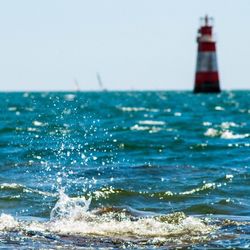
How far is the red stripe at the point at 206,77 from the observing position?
12419 centimetres

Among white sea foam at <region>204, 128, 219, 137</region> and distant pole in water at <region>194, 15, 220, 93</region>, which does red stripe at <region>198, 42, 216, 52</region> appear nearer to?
distant pole in water at <region>194, 15, 220, 93</region>

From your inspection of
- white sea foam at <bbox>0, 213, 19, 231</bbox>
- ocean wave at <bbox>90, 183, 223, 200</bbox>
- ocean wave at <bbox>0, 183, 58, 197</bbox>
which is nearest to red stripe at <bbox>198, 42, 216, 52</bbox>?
ocean wave at <bbox>90, 183, 223, 200</bbox>

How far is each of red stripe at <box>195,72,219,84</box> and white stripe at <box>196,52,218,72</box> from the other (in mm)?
1226

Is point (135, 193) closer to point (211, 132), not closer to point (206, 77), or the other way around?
point (211, 132)

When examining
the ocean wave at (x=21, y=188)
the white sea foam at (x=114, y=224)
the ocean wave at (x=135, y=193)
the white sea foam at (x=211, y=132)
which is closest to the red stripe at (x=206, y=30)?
the white sea foam at (x=211, y=132)

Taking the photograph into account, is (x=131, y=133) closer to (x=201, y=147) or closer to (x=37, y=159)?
(x=201, y=147)

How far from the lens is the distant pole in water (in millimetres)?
118000

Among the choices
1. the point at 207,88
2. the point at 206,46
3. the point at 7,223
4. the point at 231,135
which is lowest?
the point at 207,88

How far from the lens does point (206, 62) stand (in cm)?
12075

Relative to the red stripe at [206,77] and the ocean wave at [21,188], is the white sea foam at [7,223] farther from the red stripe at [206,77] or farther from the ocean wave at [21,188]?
the red stripe at [206,77]

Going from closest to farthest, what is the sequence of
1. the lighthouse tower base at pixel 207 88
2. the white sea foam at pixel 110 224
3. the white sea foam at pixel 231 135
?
the white sea foam at pixel 110 224, the white sea foam at pixel 231 135, the lighthouse tower base at pixel 207 88

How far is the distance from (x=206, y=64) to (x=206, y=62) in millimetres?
469

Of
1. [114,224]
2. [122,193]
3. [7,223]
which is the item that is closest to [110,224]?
[114,224]

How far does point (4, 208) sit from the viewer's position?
14930 millimetres
